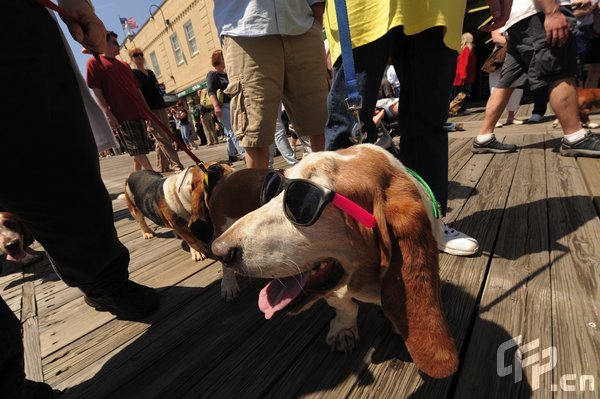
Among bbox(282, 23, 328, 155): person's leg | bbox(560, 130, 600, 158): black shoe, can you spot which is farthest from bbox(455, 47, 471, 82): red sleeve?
bbox(282, 23, 328, 155): person's leg

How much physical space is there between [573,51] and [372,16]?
2679mm

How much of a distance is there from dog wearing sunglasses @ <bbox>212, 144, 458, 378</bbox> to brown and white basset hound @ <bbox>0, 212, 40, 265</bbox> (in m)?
2.89

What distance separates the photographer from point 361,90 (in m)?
1.73

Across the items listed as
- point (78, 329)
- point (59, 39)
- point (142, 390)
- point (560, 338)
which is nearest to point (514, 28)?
point (560, 338)

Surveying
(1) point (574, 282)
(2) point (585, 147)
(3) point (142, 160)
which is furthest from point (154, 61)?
(1) point (574, 282)

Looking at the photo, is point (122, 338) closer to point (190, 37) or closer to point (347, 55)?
point (347, 55)

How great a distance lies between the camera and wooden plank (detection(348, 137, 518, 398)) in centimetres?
116

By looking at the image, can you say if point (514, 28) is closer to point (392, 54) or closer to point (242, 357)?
point (392, 54)

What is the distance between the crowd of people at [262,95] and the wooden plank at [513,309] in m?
0.30

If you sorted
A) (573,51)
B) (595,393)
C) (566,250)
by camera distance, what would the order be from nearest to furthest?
(595,393)
(566,250)
(573,51)

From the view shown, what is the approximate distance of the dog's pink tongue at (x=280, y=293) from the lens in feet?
3.74

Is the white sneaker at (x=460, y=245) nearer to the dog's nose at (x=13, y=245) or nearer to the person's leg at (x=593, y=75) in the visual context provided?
the dog's nose at (x=13, y=245)

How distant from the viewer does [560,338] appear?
1235 millimetres

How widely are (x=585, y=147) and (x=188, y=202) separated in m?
4.10
